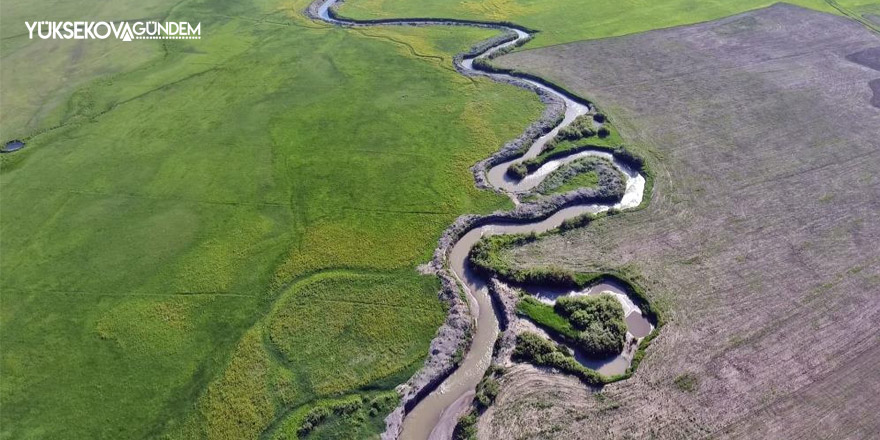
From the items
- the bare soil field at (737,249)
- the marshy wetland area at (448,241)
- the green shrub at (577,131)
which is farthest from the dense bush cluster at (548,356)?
the green shrub at (577,131)

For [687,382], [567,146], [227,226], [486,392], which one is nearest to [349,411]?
[486,392]

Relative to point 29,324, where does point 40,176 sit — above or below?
above

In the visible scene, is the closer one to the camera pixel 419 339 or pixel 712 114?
pixel 419 339

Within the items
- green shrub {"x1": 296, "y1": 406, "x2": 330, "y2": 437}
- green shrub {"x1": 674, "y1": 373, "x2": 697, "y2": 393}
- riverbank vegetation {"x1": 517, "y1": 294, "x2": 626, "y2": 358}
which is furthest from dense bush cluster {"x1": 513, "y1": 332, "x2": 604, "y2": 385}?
green shrub {"x1": 296, "y1": 406, "x2": 330, "y2": 437}

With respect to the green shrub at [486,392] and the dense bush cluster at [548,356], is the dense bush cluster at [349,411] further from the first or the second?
the dense bush cluster at [548,356]

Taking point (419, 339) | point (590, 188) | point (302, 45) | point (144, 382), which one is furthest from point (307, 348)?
point (302, 45)

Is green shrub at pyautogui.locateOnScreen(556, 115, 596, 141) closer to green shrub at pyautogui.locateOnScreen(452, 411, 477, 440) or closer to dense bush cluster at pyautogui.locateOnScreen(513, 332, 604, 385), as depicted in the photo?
dense bush cluster at pyautogui.locateOnScreen(513, 332, 604, 385)

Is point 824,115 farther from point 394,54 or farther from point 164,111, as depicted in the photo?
point 164,111
